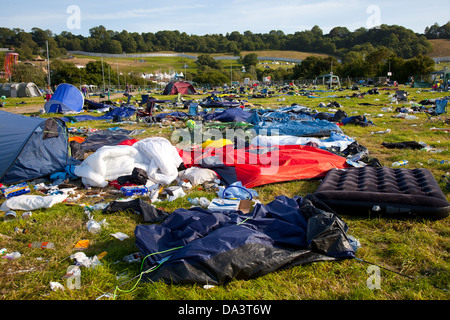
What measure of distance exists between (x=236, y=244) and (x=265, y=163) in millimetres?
2908

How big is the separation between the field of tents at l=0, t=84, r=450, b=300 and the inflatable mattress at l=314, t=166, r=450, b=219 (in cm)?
1

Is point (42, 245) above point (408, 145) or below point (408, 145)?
below

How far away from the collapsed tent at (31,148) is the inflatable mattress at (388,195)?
4411mm

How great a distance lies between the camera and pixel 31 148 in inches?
204

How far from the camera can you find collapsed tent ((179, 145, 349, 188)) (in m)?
4.84

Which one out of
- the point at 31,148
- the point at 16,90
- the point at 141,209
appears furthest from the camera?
the point at 16,90

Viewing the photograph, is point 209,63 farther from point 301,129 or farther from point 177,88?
point 301,129

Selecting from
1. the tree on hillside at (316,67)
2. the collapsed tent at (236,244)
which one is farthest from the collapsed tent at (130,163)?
the tree on hillside at (316,67)

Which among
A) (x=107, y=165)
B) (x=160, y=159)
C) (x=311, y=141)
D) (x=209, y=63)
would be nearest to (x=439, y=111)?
(x=311, y=141)

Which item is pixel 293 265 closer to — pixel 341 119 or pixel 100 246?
pixel 100 246

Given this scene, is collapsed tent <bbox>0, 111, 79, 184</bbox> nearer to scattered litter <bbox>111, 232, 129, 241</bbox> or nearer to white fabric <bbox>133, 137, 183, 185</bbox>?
white fabric <bbox>133, 137, 183, 185</bbox>
